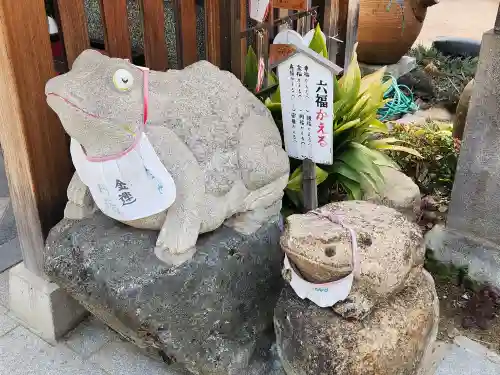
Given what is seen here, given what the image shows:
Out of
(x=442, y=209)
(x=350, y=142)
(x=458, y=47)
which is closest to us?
(x=350, y=142)

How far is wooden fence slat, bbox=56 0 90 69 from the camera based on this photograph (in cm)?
252

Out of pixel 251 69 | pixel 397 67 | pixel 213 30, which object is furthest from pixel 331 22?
pixel 397 67

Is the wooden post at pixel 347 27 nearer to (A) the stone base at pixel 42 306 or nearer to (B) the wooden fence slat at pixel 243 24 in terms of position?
(B) the wooden fence slat at pixel 243 24

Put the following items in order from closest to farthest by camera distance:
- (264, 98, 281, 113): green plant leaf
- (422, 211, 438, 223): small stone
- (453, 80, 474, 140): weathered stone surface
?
(264, 98, 281, 113): green plant leaf < (422, 211, 438, 223): small stone < (453, 80, 474, 140): weathered stone surface

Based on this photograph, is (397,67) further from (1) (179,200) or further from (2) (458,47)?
(1) (179,200)

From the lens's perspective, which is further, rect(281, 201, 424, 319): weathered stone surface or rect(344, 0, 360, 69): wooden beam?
rect(344, 0, 360, 69): wooden beam

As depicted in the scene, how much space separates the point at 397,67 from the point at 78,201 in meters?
5.46

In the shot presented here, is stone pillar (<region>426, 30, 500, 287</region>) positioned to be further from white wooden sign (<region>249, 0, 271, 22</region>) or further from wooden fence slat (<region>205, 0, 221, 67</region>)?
wooden fence slat (<region>205, 0, 221, 67</region>)

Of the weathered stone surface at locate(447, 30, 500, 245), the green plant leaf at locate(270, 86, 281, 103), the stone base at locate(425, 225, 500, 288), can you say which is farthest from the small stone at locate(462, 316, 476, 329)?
the green plant leaf at locate(270, 86, 281, 103)

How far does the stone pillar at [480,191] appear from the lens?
306 cm

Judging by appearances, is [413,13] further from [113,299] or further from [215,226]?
[113,299]

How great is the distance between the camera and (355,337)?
2123 millimetres

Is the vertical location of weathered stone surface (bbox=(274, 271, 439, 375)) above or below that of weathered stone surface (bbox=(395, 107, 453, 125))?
above

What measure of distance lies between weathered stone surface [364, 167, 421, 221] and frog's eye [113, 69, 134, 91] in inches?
72.4
